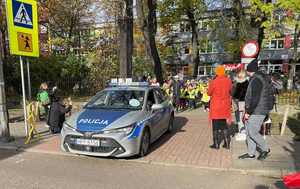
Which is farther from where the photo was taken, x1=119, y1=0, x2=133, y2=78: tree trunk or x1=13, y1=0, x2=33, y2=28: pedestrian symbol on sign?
x1=119, y1=0, x2=133, y2=78: tree trunk

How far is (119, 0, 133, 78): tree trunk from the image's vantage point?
12758mm

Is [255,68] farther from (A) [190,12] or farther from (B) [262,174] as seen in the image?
(A) [190,12]

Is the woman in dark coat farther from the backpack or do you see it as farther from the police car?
the backpack

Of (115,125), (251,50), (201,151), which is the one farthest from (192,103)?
(115,125)

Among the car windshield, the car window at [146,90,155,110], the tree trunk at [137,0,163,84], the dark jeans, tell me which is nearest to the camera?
the car windshield

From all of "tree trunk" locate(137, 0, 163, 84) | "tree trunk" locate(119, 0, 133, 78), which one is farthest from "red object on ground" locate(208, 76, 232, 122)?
"tree trunk" locate(137, 0, 163, 84)

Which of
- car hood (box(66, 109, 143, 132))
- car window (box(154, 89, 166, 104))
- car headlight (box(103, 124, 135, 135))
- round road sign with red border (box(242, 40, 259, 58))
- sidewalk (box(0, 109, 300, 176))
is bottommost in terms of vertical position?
sidewalk (box(0, 109, 300, 176))

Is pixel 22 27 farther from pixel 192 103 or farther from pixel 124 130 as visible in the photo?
pixel 192 103

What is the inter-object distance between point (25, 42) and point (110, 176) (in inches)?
186

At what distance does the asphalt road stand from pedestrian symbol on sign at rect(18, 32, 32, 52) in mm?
3119

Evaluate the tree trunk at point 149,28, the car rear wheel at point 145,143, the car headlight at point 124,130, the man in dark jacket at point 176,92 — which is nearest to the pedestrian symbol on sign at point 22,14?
the car headlight at point 124,130

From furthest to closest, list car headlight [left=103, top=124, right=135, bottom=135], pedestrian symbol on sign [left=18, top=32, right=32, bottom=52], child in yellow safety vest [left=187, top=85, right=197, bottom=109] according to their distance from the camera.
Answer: child in yellow safety vest [left=187, top=85, right=197, bottom=109] < pedestrian symbol on sign [left=18, top=32, right=32, bottom=52] < car headlight [left=103, top=124, right=135, bottom=135]

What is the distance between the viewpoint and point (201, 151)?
23.6 ft

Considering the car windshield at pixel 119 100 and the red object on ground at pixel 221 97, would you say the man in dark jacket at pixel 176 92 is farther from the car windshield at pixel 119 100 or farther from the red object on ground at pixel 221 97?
the red object on ground at pixel 221 97
